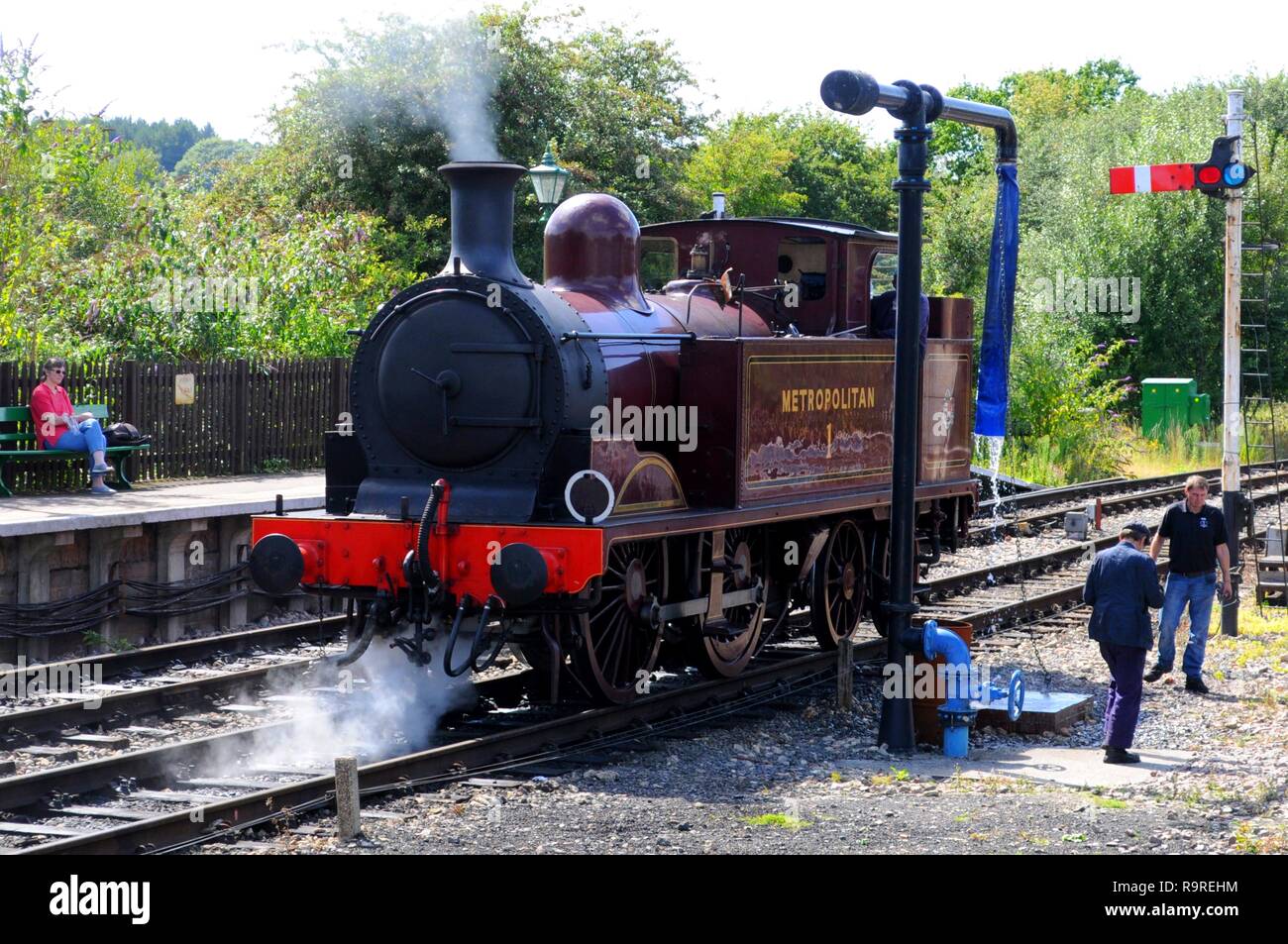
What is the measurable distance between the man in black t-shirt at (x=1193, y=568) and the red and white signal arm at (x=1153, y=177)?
2446mm

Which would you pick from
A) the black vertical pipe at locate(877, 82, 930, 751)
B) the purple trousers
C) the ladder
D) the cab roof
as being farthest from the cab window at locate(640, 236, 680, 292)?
the ladder

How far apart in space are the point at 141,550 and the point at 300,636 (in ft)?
5.20

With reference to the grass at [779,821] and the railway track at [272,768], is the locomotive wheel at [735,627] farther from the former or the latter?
the grass at [779,821]

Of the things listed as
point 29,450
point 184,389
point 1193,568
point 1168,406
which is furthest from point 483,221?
point 1168,406

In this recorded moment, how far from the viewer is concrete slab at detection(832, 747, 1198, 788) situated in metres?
8.09

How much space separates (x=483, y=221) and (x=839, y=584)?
426 cm

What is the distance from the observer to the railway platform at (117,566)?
37.4 feet

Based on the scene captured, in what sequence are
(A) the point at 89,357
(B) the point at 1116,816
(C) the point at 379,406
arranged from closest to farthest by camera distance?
1. (B) the point at 1116,816
2. (C) the point at 379,406
3. (A) the point at 89,357

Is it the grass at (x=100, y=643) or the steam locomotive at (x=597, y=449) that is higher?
the steam locomotive at (x=597, y=449)

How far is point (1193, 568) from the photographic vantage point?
10.8m

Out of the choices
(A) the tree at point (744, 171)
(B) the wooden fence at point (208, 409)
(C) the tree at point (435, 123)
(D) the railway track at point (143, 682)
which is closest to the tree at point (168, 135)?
(A) the tree at point (744, 171)
